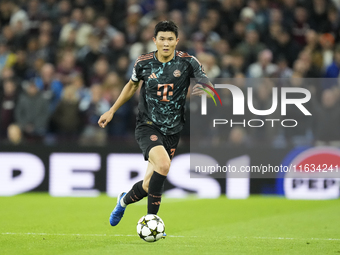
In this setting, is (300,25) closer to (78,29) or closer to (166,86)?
(78,29)

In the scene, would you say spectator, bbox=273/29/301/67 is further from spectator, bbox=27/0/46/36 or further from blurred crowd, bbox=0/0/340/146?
spectator, bbox=27/0/46/36

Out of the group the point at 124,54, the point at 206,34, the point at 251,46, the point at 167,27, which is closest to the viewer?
the point at 167,27

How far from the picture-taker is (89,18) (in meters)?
13.7

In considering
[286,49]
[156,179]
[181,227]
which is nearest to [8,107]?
[181,227]

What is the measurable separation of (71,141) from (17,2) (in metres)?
5.63

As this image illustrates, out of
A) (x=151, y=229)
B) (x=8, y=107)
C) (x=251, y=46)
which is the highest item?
(x=251, y=46)

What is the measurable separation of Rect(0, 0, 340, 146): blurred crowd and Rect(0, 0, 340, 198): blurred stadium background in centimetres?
2

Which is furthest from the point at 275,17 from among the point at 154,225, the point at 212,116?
the point at 154,225

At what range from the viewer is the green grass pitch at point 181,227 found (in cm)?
570

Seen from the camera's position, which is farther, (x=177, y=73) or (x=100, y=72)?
(x=100, y=72)

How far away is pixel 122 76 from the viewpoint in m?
12.2

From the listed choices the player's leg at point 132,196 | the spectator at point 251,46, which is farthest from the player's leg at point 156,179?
the spectator at point 251,46

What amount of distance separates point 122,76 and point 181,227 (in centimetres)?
543

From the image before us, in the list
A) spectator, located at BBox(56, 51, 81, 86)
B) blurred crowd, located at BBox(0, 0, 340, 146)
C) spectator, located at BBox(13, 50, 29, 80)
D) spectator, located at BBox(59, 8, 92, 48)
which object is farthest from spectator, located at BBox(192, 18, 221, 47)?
spectator, located at BBox(13, 50, 29, 80)
